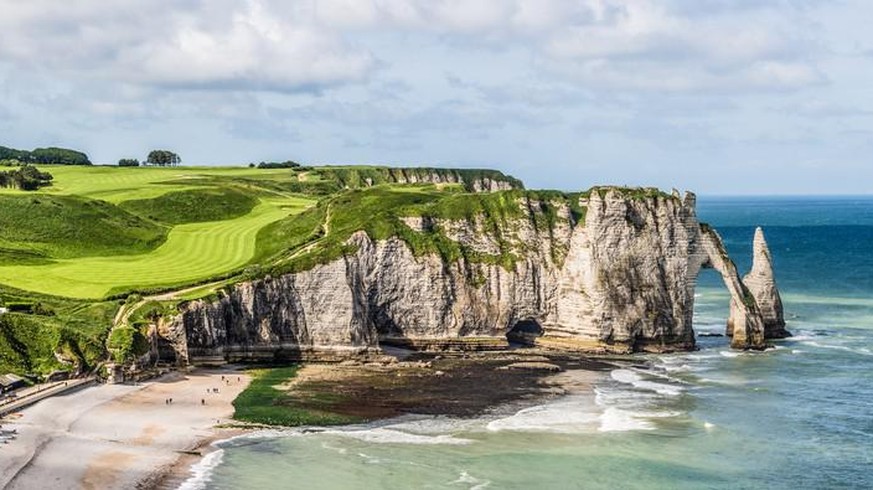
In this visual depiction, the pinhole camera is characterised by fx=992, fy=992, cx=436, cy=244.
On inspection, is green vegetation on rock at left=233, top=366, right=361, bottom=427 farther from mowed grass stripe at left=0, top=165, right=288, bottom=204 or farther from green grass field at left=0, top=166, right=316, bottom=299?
mowed grass stripe at left=0, top=165, right=288, bottom=204

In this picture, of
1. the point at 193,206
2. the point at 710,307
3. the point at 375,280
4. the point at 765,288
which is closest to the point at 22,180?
the point at 193,206

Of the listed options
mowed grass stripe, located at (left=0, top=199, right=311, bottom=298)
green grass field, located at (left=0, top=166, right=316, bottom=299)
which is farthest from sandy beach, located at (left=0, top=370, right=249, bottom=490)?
green grass field, located at (left=0, top=166, right=316, bottom=299)

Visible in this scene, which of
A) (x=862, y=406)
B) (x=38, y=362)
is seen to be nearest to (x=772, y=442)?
(x=862, y=406)

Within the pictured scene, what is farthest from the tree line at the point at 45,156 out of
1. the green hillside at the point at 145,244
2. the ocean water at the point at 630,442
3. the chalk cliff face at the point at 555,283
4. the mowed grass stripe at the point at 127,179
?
the ocean water at the point at 630,442

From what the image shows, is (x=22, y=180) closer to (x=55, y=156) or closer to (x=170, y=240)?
(x=170, y=240)

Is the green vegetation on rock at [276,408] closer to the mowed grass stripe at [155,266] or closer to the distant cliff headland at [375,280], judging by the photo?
the distant cliff headland at [375,280]
